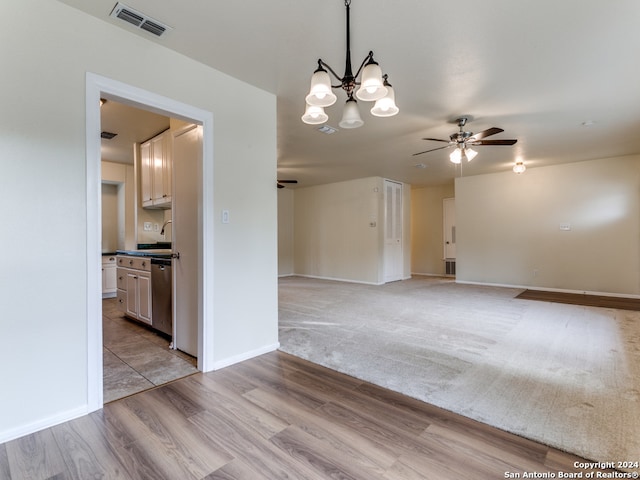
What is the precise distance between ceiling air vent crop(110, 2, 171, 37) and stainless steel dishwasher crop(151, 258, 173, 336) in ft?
6.71

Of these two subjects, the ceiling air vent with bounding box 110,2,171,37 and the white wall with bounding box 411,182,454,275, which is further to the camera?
the white wall with bounding box 411,182,454,275

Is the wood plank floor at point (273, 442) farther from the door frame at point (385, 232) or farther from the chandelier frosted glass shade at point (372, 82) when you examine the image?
the door frame at point (385, 232)

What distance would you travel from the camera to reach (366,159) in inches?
230

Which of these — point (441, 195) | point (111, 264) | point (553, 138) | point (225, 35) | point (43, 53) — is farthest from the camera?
point (441, 195)

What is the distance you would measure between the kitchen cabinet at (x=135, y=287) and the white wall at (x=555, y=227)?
6.63 metres

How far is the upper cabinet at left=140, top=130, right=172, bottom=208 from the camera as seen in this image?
3943 millimetres

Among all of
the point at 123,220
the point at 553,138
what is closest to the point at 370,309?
the point at 553,138

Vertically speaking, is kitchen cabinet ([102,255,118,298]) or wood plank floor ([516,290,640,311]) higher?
kitchen cabinet ([102,255,118,298])

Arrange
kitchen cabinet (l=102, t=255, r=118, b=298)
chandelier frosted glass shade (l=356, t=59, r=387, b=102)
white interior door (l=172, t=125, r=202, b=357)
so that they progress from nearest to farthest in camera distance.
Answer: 1. chandelier frosted glass shade (l=356, t=59, r=387, b=102)
2. white interior door (l=172, t=125, r=202, b=357)
3. kitchen cabinet (l=102, t=255, r=118, b=298)

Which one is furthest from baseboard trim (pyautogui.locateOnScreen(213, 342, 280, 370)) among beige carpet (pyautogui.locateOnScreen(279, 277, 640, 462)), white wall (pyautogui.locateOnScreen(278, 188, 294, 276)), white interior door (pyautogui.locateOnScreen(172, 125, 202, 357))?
white wall (pyautogui.locateOnScreen(278, 188, 294, 276))

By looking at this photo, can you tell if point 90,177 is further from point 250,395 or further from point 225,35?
point 250,395

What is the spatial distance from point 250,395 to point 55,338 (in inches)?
49.3

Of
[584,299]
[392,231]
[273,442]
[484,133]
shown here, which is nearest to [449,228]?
[392,231]

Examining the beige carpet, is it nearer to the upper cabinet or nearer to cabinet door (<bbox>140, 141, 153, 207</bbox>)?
the upper cabinet
